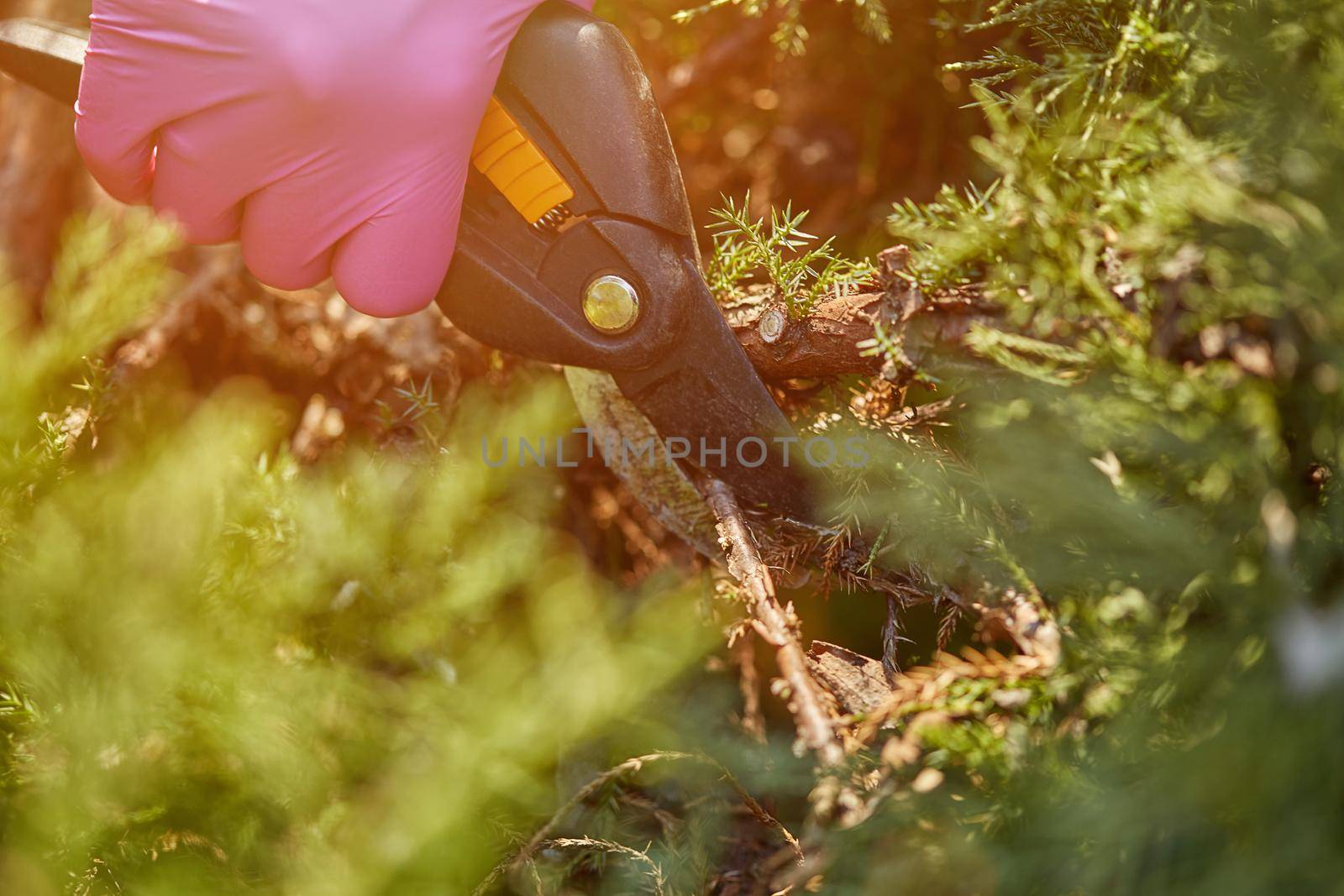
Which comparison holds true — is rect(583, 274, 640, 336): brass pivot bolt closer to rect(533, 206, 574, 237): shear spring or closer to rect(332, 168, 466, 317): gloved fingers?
rect(533, 206, 574, 237): shear spring

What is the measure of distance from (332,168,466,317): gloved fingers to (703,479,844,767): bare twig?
0.44 m

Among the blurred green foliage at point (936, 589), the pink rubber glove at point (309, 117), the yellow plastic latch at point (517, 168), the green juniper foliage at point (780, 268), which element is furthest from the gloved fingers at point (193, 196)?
the green juniper foliage at point (780, 268)

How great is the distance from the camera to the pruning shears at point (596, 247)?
90 centimetres

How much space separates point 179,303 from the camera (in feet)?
4.76

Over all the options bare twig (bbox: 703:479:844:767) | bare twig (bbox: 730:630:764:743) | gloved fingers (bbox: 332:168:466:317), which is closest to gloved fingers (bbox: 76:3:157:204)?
gloved fingers (bbox: 332:168:466:317)

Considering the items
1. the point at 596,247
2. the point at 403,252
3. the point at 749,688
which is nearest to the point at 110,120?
the point at 403,252

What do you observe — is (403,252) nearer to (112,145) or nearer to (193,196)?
(193,196)

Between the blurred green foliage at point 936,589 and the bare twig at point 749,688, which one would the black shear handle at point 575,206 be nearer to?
the blurred green foliage at point 936,589

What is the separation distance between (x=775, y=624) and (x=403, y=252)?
2.04 ft

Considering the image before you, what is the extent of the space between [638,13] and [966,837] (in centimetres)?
143

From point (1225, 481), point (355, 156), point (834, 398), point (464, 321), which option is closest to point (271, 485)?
point (464, 321)

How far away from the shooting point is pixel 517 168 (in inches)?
37.0

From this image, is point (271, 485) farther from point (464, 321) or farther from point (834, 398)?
point (834, 398)

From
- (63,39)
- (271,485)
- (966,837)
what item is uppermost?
(63,39)
